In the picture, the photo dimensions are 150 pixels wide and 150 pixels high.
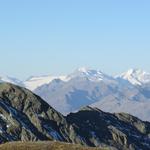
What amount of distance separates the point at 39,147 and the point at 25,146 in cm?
232

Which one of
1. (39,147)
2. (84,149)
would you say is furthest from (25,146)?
(84,149)

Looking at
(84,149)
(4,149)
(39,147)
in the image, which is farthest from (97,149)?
(4,149)

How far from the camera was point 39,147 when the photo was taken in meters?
72.9

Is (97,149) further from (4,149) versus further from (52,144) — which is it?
(4,149)

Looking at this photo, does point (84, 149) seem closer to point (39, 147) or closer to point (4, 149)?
point (39, 147)

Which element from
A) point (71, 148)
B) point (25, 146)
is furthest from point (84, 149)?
point (25, 146)

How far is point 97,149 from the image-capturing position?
75688 mm

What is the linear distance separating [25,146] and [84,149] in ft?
27.0

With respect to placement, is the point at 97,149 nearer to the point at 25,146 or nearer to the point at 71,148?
the point at 71,148

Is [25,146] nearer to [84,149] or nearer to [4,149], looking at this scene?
[4,149]

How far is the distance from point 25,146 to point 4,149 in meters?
2.94

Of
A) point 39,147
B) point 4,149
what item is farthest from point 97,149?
point 4,149

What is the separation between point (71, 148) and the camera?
73.1m

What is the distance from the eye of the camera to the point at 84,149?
73.8 m
